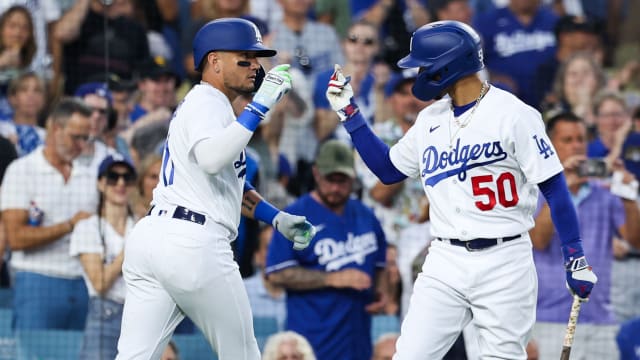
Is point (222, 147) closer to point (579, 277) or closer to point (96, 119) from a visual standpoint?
point (579, 277)

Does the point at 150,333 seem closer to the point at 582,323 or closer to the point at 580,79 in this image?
the point at 582,323

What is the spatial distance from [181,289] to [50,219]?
3.04 meters

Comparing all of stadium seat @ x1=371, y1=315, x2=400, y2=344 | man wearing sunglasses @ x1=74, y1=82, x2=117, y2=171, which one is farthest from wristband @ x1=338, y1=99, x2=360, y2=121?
man wearing sunglasses @ x1=74, y1=82, x2=117, y2=171

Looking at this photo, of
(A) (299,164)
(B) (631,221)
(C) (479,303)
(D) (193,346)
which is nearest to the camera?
(C) (479,303)

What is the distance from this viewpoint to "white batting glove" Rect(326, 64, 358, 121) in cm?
493

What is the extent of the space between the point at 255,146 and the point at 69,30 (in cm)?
152

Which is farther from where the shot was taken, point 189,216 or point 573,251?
point 573,251

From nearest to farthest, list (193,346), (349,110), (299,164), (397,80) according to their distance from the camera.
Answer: (349,110)
(193,346)
(299,164)
(397,80)

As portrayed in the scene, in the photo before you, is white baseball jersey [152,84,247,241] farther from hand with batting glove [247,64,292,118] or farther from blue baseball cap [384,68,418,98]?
blue baseball cap [384,68,418,98]

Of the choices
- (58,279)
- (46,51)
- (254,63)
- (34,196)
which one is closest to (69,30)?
(46,51)

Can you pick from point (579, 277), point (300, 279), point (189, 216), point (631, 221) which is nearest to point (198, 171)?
point (189, 216)

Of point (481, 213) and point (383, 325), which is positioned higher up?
point (481, 213)

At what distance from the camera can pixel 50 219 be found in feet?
23.5

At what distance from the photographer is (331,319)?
6.89m
